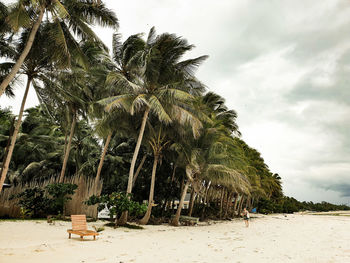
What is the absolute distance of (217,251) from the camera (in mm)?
7273

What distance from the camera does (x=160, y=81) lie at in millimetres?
13547

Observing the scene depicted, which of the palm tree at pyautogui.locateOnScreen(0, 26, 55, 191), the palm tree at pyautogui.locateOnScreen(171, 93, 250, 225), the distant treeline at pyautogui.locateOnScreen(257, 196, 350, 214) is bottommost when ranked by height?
the distant treeline at pyautogui.locateOnScreen(257, 196, 350, 214)

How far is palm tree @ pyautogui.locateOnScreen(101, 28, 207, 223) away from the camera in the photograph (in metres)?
12.0

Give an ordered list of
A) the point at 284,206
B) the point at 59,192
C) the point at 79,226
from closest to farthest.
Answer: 1. the point at 79,226
2. the point at 59,192
3. the point at 284,206

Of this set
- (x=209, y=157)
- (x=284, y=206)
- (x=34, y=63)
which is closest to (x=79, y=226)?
(x=34, y=63)

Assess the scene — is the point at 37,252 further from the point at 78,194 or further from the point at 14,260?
the point at 78,194

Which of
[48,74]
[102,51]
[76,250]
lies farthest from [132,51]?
[76,250]

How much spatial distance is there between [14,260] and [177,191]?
50.9 ft

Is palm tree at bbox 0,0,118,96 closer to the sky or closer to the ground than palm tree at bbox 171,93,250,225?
closer to the sky

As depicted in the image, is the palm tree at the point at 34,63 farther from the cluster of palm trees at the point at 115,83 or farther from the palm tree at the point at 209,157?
the palm tree at the point at 209,157

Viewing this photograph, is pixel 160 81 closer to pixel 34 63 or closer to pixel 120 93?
pixel 120 93

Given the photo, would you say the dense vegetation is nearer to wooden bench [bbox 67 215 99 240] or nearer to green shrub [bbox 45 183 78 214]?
green shrub [bbox 45 183 78 214]

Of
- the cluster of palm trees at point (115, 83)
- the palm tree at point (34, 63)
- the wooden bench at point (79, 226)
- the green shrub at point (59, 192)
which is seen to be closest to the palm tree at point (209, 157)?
the cluster of palm trees at point (115, 83)

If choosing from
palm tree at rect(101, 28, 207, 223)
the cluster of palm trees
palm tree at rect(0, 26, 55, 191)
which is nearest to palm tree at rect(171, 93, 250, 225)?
the cluster of palm trees
